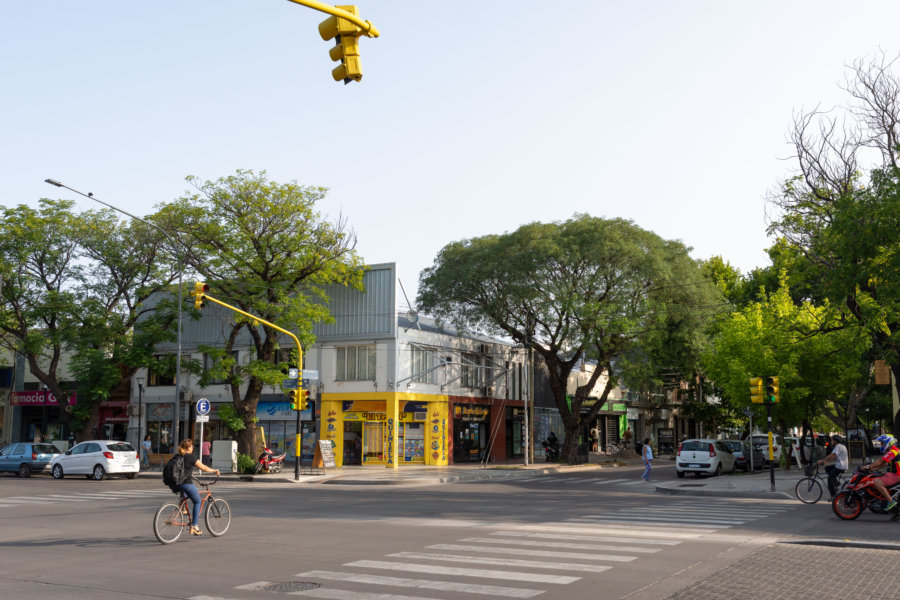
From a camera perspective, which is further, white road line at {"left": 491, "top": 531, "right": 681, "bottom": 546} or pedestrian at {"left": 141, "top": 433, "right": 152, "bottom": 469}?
pedestrian at {"left": 141, "top": 433, "right": 152, "bottom": 469}

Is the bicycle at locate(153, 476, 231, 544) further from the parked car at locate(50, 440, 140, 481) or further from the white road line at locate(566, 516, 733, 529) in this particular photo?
the parked car at locate(50, 440, 140, 481)

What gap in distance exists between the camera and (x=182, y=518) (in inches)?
506

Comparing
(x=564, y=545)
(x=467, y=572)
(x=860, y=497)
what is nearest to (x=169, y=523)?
(x=467, y=572)

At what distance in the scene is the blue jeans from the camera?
12.7 metres

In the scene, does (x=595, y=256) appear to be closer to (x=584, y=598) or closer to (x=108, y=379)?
(x=108, y=379)

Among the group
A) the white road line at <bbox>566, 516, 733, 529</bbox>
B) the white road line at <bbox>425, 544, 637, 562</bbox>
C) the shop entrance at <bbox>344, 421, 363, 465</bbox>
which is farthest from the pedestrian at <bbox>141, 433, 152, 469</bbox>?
the white road line at <bbox>425, 544, 637, 562</bbox>

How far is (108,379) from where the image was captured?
3922 cm

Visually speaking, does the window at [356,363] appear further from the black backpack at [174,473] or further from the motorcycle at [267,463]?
the black backpack at [174,473]

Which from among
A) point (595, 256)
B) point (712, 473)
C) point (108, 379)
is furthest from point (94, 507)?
point (595, 256)

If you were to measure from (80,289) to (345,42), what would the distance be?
3466 cm

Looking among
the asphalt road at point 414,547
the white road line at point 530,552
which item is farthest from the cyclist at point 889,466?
the white road line at point 530,552

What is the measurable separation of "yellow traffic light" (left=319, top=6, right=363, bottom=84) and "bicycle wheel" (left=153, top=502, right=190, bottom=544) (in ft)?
24.8

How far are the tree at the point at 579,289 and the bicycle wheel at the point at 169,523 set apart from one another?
A: 2814 centimetres

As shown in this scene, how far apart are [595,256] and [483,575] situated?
30.9m
